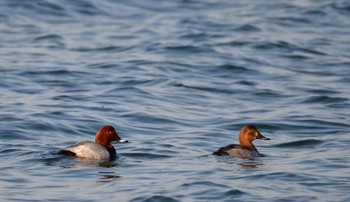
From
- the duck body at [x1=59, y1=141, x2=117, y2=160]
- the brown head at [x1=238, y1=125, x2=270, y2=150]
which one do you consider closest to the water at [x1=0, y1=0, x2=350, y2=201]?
the duck body at [x1=59, y1=141, x2=117, y2=160]

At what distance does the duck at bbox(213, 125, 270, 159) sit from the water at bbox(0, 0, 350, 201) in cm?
19

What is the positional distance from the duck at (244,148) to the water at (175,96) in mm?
185

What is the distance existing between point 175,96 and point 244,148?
6103 millimetres

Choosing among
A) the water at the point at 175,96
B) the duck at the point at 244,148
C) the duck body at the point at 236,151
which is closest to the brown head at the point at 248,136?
the duck at the point at 244,148

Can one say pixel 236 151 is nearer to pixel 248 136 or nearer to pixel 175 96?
pixel 248 136

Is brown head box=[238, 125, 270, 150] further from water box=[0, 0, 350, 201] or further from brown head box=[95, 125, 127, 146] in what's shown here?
brown head box=[95, 125, 127, 146]

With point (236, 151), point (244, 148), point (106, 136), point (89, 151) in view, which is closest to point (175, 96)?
point (106, 136)

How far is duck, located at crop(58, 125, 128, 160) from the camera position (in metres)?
13.3

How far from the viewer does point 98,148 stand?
13602 millimetres

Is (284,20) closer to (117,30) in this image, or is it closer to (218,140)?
(117,30)

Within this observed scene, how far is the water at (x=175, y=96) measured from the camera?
39.8 ft

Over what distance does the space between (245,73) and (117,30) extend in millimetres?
6390

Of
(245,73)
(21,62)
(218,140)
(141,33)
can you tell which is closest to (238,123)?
(218,140)

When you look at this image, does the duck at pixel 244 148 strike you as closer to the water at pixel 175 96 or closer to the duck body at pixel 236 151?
the duck body at pixel 236 151
